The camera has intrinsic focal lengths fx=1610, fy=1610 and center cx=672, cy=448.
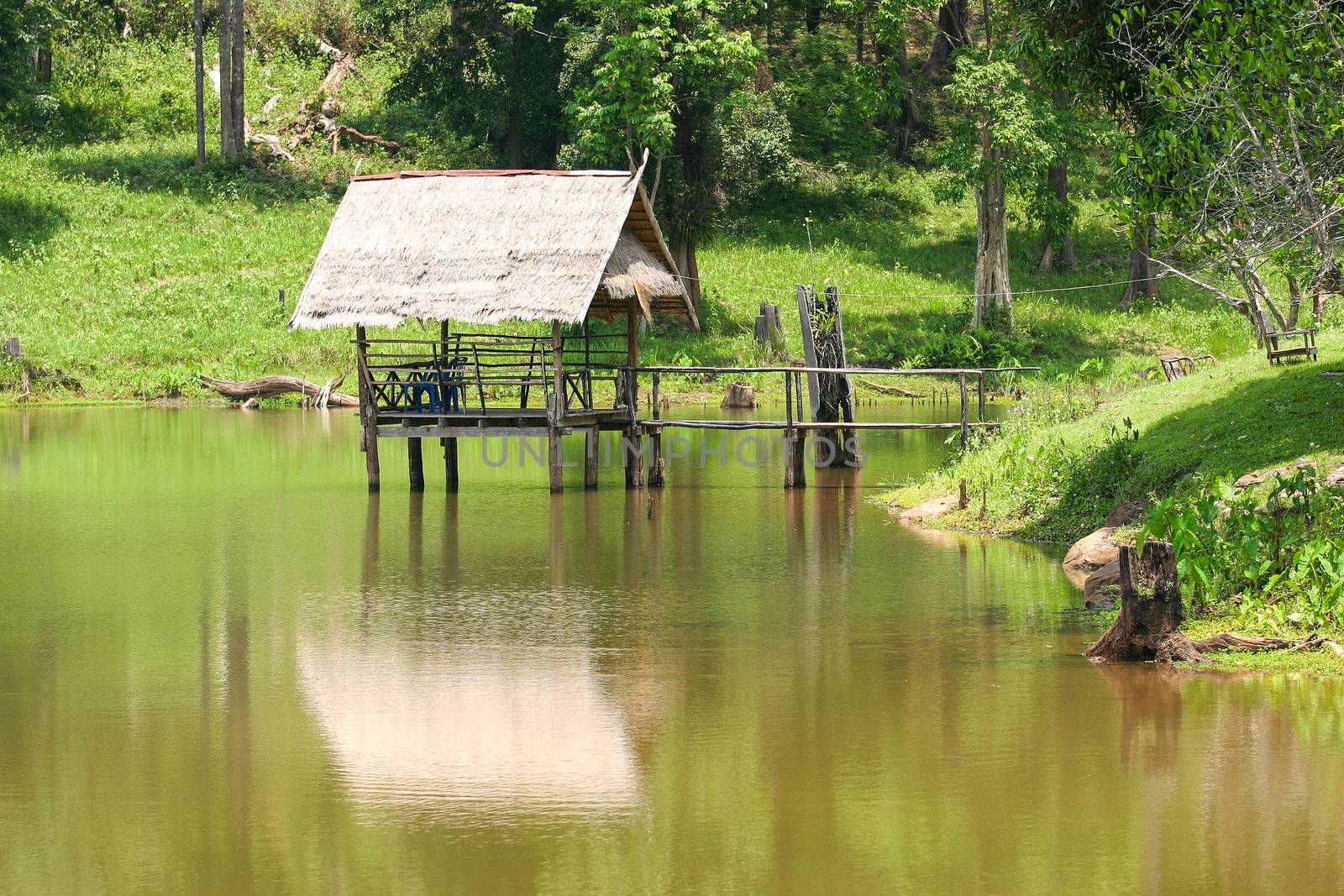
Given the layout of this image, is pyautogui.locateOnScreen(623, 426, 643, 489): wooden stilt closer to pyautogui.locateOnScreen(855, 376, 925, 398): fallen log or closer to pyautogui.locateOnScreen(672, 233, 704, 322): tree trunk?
pyautogui.locateOnScreen(855, 376, 925, 398): fallen log

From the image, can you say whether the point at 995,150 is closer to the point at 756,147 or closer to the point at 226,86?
the point at 756,147

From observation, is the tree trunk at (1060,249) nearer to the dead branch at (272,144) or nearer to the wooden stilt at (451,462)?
the dead branch at (272,144)

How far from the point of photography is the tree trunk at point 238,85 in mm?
43750

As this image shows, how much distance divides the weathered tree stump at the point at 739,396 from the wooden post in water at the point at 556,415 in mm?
13740

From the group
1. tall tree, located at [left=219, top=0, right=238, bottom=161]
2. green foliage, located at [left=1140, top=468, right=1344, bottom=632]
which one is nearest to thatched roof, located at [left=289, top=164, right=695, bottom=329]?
green foliage, located at [left=1140, top=468, right=1344, bottom=632]

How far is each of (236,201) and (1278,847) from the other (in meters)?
39.6

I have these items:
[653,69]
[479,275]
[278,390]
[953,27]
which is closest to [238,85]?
[278,390]

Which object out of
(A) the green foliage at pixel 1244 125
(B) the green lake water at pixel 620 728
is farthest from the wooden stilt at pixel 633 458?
(A) the green foliage at pixel 1244 125

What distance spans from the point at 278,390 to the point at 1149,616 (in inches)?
1079

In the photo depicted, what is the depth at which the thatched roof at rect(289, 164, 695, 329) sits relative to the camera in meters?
20.3

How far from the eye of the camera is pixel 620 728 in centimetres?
975

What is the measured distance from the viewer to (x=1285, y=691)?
10094 millimetres

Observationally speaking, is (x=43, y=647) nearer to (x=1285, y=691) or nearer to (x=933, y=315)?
(x=1285, y=691)

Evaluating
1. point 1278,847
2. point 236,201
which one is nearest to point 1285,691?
point 1278,847
